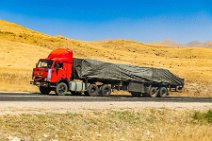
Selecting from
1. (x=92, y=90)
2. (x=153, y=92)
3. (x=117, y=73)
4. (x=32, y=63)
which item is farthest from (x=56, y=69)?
(x=32, y=63)

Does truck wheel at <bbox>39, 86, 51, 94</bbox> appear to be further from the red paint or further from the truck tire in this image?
the truck tire

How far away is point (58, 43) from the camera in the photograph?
98.9 metres

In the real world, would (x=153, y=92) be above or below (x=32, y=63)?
below

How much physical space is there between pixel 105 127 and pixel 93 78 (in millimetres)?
17392

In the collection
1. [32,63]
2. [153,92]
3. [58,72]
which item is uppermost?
[32,63]

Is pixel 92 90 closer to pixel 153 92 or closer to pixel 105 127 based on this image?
pixel 153 92

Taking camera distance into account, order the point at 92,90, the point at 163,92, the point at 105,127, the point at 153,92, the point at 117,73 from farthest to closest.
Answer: the point at 163,92 < the point at 153,92 < the point at 117,73 < the point at 92,90 < the point at 105,127

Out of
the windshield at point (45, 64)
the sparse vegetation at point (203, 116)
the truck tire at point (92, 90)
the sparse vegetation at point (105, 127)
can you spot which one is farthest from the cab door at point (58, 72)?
the sparse vegetation at point (203, 116)

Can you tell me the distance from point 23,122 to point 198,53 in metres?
120

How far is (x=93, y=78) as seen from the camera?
36.9 meters

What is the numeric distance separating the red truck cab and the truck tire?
6.09 ft

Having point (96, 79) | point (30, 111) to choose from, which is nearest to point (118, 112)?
point (30, 111)

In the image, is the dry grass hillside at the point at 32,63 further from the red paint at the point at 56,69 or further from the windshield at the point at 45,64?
the red paint at the point at 56,69

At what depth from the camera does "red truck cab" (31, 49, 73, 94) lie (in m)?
33.8
